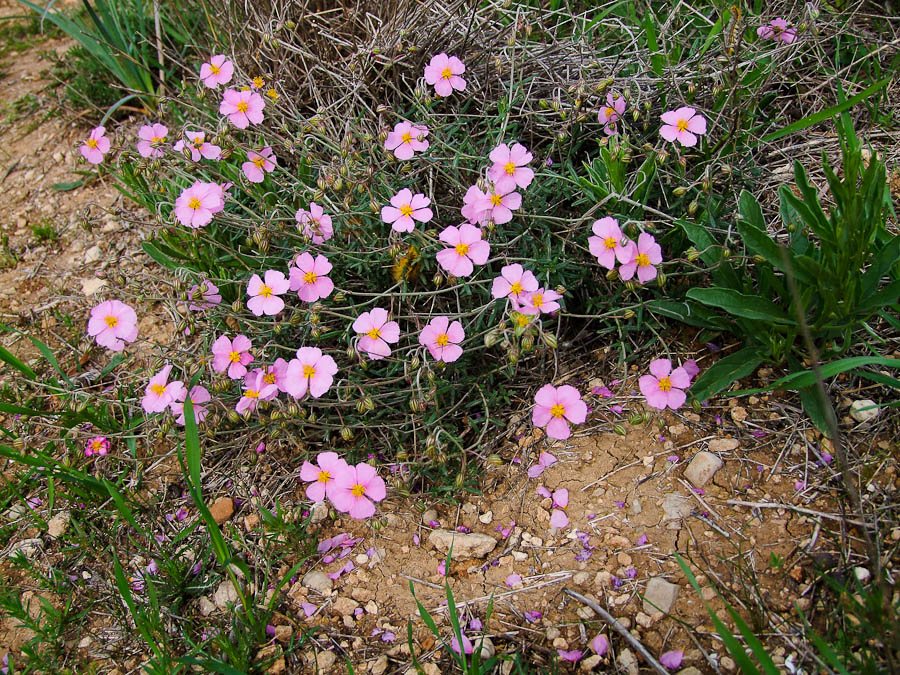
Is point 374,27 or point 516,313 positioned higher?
point 374,27

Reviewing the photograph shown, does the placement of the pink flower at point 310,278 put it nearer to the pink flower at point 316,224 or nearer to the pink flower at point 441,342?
the pink flower at point 316,224

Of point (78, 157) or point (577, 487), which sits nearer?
point (577, 487)

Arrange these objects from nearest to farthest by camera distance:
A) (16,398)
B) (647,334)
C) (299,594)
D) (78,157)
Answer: (299,594)
(647,334)
(16,398)
(78,157)

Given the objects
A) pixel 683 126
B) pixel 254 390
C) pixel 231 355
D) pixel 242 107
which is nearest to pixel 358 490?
pixel 254 390

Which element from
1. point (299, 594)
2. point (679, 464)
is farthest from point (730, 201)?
point (299, 594)

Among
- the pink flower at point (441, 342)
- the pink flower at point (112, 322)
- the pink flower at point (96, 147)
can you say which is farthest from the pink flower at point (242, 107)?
the pink flower at point (441, 342)

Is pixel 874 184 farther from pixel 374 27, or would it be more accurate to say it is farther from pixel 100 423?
pixel 100 423
